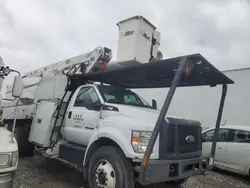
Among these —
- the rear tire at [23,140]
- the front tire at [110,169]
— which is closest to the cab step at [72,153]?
the front tire at [110,169]

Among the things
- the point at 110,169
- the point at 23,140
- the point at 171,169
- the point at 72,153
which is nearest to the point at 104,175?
the point at 110,169

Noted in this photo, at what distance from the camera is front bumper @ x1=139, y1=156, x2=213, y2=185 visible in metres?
3.32

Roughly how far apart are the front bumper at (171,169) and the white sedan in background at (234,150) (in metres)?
2.48

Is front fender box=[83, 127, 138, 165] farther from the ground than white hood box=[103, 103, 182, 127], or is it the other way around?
white hood box=[103, 103, 182, 127]

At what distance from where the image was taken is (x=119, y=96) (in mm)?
5137

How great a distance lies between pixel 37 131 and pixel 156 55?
3374mm

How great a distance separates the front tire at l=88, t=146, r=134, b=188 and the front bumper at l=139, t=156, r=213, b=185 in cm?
35

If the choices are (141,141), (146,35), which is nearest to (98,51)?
(146,35)

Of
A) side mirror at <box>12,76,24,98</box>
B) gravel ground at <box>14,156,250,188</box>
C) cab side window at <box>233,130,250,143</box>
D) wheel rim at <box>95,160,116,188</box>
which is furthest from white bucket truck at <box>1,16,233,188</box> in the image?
cab side window at <box>233,130,250,143</box>

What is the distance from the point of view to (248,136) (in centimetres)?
657

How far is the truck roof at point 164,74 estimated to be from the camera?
12.4 feet

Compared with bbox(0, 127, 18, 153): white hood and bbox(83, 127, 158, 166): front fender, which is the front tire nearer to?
bbox(83, 127, 158, 166): front fender

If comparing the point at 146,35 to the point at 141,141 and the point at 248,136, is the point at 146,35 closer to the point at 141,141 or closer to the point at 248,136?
the point at 141,141

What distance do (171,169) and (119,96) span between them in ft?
6.65
